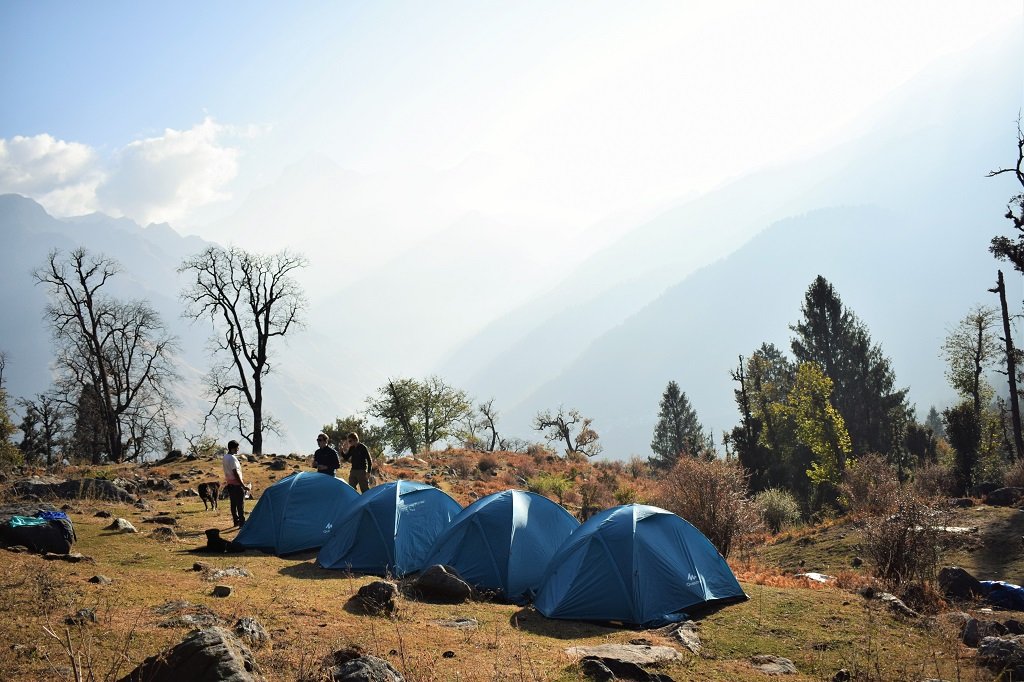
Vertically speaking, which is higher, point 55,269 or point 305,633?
point 55,269

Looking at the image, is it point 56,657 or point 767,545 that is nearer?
point 56,657

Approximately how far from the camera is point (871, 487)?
1923 cm

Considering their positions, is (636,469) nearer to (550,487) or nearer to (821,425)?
(821,425)

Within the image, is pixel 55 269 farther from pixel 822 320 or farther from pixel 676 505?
pixel 822 320

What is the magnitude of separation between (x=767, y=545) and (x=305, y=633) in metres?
19.4

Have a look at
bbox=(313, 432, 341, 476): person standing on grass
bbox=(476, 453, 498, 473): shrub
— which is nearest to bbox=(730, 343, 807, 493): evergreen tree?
bbox=(476, 453, 498, 473): shrub

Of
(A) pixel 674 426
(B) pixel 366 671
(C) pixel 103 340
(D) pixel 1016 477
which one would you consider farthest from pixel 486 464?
(A) pixel 674 426

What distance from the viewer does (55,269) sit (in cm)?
3850

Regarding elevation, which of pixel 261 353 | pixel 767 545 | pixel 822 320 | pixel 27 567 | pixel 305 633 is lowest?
pixel 767 545

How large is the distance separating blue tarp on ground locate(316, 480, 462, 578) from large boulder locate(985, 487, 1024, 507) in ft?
63.6

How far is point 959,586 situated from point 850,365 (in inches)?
2182

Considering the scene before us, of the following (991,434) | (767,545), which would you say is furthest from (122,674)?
(991,434)

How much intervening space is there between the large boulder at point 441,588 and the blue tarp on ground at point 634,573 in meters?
1.41

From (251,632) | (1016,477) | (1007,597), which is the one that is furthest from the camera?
(1016,477)
